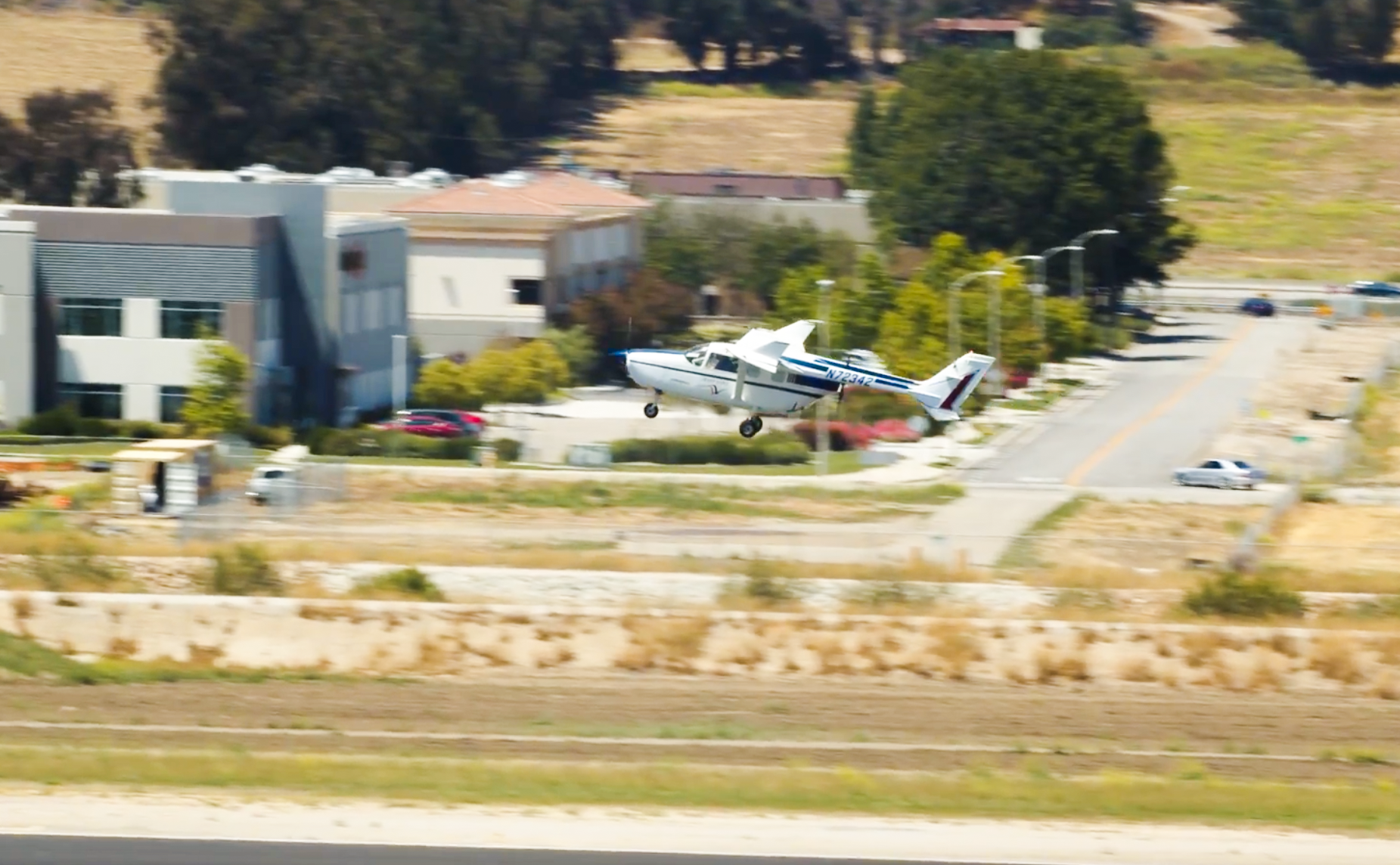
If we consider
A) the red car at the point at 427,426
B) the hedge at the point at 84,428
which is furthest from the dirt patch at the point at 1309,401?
the hedge at the point at 84,428

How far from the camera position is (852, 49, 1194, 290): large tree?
105 meters

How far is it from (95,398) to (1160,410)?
3954 cm

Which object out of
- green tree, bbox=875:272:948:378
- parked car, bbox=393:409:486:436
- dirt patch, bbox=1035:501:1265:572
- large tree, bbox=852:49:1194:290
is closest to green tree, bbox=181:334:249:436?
parked car, bbox=393:409:486:436

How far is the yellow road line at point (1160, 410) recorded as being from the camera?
6725 centimetres

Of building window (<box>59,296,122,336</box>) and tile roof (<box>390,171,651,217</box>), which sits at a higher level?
tile roof (<box>390,171,651,217</box>)

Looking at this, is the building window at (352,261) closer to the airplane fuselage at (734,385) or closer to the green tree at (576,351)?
the green tree at (576,351)

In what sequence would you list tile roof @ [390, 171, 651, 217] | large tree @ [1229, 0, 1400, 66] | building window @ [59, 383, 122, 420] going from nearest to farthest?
building window @ [59, 383, 122, 420], tile roof @ [390, 171, 651, 217], large tree @ [1229, 0, 1400, 66]

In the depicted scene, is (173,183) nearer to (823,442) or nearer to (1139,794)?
(823,442)

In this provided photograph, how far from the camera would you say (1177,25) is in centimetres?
19900

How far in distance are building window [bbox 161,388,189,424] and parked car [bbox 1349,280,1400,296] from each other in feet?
244

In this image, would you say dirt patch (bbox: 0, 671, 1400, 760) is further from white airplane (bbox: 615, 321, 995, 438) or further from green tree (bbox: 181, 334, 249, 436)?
green tree (bbox: 181, 334, 249, 436)

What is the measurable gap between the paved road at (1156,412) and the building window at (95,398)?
91.4ft

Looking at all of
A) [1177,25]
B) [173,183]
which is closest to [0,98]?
[173,183]

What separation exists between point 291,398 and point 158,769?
49007 millimetres
